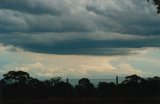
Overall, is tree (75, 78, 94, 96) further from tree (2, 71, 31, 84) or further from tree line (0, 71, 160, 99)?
tree (2, 71, 31, 84)

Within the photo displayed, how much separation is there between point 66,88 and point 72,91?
18.8 inches

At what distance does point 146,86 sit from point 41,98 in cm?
719

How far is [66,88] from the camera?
1517 inches

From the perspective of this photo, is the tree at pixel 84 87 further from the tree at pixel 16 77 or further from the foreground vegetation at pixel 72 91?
the tree at pixel 16 77

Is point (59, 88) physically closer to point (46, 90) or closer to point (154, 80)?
point (46, 90)

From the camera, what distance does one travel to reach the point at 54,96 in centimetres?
3866

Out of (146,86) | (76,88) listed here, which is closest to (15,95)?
(76,88)

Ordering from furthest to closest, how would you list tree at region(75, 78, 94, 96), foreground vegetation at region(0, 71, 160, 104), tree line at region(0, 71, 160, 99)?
tree at region(75, 78, 94, 96) → tree line at region(0, 71, 160, 99) → foreground vegetation at region(0, 71, 160, 104)

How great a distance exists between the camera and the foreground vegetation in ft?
124

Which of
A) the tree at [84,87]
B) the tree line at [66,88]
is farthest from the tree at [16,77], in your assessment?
the tree at [84,87]

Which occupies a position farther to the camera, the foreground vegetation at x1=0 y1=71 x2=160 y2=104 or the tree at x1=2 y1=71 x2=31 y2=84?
the tree at x1=2 y1=71 x2=31 y2=84

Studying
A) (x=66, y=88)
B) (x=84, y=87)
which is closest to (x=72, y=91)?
(x=66, y=88)

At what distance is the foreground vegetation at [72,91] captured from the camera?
124ft

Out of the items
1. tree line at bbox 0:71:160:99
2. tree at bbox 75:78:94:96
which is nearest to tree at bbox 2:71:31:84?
tree line at bbox 0:71:160:99
